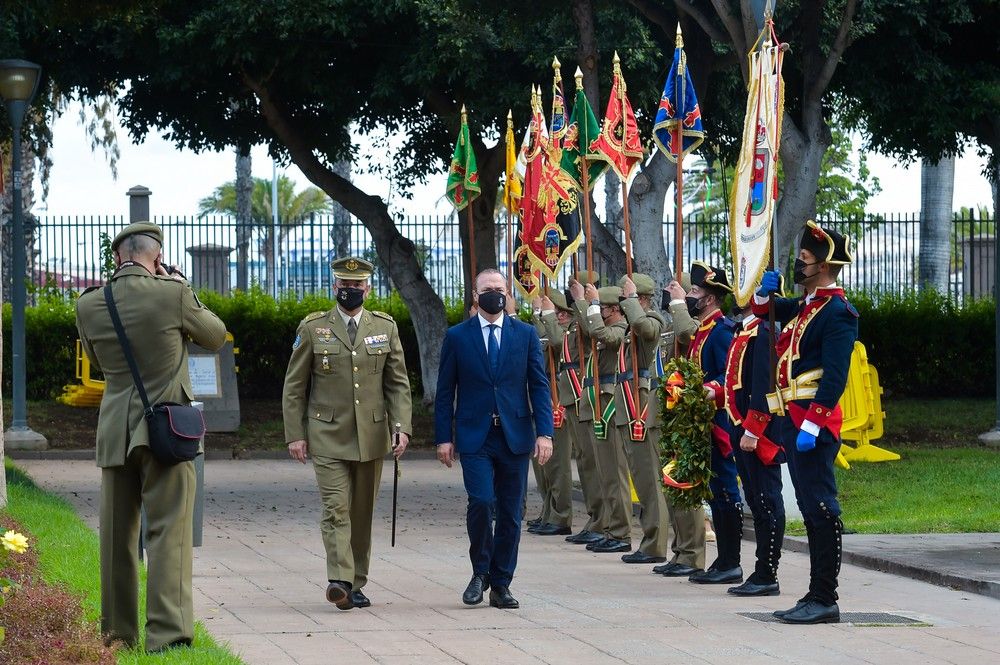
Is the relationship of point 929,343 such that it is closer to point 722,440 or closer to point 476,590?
point 722,440

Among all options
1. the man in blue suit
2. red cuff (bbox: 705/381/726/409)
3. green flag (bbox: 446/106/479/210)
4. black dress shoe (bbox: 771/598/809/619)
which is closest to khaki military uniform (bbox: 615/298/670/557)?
red cuff (bbox: 705/381/726/409)

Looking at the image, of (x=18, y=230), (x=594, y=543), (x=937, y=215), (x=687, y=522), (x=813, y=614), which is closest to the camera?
(x=813, y=614)

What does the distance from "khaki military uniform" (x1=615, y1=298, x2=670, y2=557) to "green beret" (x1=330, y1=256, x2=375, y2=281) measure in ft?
7.22

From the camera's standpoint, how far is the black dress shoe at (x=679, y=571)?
10523mm

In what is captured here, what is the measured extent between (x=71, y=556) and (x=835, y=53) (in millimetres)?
10115

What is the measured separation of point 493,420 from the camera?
362 inches

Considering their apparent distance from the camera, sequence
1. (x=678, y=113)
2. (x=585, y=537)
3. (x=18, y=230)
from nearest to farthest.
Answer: (x=585, y=537) < (x=678, y=113) < (x=18, y=230)

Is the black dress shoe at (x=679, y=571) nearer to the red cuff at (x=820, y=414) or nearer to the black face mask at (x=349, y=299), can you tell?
the red cuff at (x=820, y=414)

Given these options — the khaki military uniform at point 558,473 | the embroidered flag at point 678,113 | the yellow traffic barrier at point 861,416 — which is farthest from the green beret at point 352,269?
the yellow traffic barrier at point 861,416

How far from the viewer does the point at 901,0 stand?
61.3ft

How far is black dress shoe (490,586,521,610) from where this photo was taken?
9.06m

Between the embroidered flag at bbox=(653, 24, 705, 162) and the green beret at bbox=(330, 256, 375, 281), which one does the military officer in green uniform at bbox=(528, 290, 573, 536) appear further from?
the green beret at bbox=(330, 256, 375, 281)

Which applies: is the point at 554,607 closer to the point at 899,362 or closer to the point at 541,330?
the point at 541,330

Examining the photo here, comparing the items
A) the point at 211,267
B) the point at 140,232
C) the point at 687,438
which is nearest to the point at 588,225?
the point at 687,438
